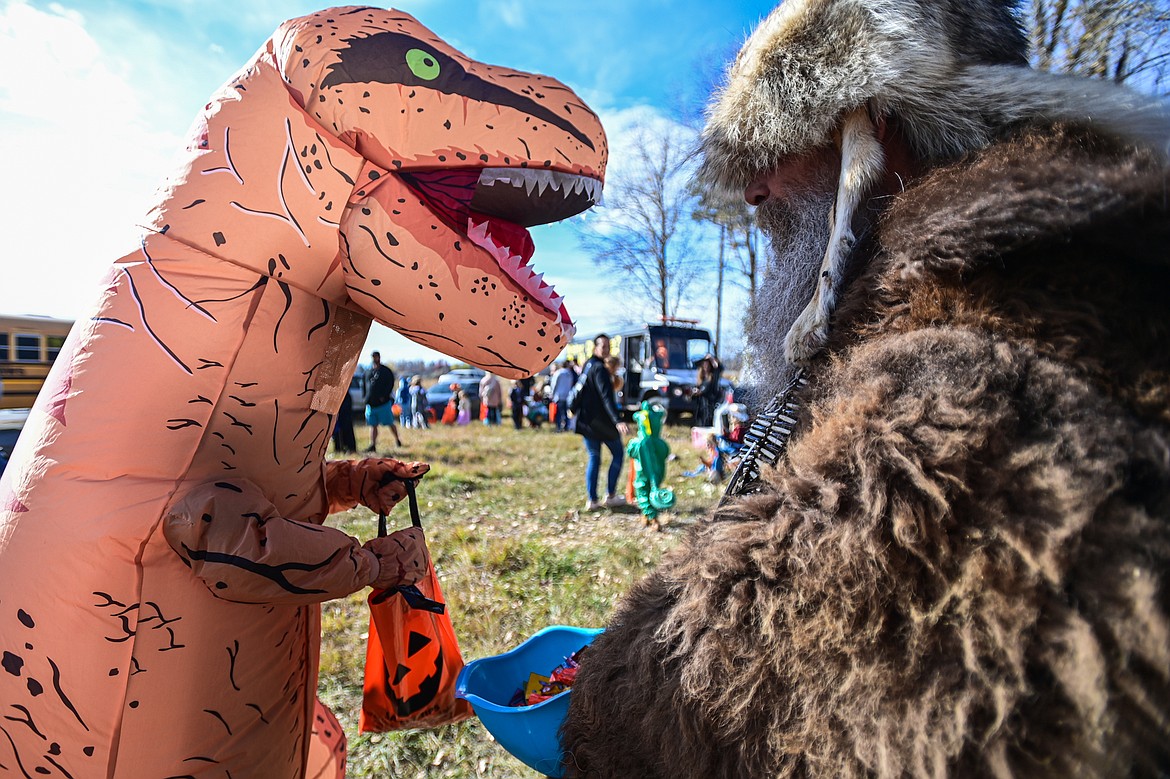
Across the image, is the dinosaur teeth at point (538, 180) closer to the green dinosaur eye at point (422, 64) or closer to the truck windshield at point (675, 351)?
the green dinosaur eye at point (422, 64)

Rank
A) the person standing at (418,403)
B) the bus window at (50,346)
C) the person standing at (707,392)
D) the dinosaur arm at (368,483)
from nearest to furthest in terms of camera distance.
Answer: the dinosaur arm at (368,483)
the bus window at (50,346)
the person standing at (707,392)
the person standing at (418,403)

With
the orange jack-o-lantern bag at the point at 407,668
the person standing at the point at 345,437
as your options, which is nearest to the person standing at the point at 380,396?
the person standing at the point at 345,437

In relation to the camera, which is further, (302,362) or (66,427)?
(302,362)

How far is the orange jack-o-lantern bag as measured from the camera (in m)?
1.38

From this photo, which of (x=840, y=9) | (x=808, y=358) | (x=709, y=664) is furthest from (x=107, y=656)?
(x=840, y=9)

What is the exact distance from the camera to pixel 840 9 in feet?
3.98

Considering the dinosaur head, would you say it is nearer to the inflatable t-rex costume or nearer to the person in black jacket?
the inflatable t-rex costume

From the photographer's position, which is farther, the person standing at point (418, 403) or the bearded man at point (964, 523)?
the person standing at point (418, 403)

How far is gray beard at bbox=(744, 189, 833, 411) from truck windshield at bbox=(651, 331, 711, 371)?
50.6 ft

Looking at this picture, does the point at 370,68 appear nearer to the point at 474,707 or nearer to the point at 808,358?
the point at 808,358

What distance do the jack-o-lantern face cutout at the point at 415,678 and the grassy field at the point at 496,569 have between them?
1.87ft

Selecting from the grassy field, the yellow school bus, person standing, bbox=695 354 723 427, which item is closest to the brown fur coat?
the grassy field

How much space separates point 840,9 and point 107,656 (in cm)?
181

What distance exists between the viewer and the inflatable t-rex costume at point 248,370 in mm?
979
